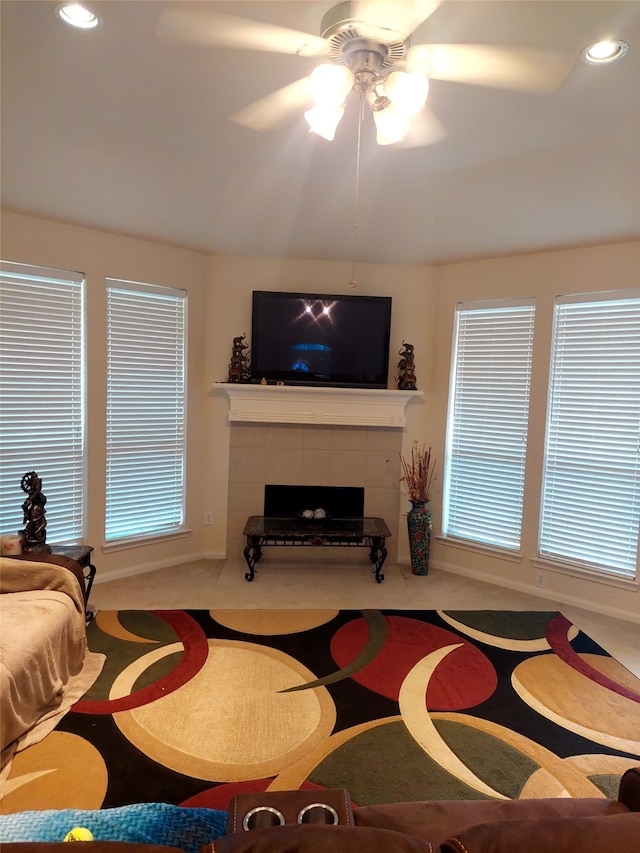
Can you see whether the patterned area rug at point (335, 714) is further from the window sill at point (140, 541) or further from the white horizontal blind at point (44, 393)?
the white horizontal blind at point (44, 393)

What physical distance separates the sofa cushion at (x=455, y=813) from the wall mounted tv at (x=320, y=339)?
3.41 m

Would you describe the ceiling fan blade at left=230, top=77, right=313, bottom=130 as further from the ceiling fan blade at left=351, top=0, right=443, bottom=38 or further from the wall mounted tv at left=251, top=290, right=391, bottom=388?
the wall mounted tv at left=251, top=290, right=391, bottom=388

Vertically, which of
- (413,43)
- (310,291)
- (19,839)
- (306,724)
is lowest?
(306,724)

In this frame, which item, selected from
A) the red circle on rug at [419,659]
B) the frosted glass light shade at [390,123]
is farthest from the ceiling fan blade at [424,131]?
the red circle on rug at [419,659]

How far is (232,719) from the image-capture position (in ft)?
7.91

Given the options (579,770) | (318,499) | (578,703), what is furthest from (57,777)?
(318,499)

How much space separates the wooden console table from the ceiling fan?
302cm

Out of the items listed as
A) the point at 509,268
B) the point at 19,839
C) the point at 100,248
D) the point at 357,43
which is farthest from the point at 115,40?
the point at 509,268

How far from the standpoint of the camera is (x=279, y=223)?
142 inches

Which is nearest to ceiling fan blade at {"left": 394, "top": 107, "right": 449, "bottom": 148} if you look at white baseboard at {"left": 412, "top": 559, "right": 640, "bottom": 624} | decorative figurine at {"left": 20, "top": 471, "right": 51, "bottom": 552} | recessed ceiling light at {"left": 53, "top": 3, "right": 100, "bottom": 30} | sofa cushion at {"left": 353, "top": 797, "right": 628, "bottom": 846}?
recessed ceiling light at {"left": 53, "top": 3, "right": 100, "bottom": 30}

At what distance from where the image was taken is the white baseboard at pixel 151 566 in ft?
13.3

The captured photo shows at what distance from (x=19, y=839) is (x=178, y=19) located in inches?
97.9

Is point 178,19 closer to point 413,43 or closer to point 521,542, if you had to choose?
point 413,43

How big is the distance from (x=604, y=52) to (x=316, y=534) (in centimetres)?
341
